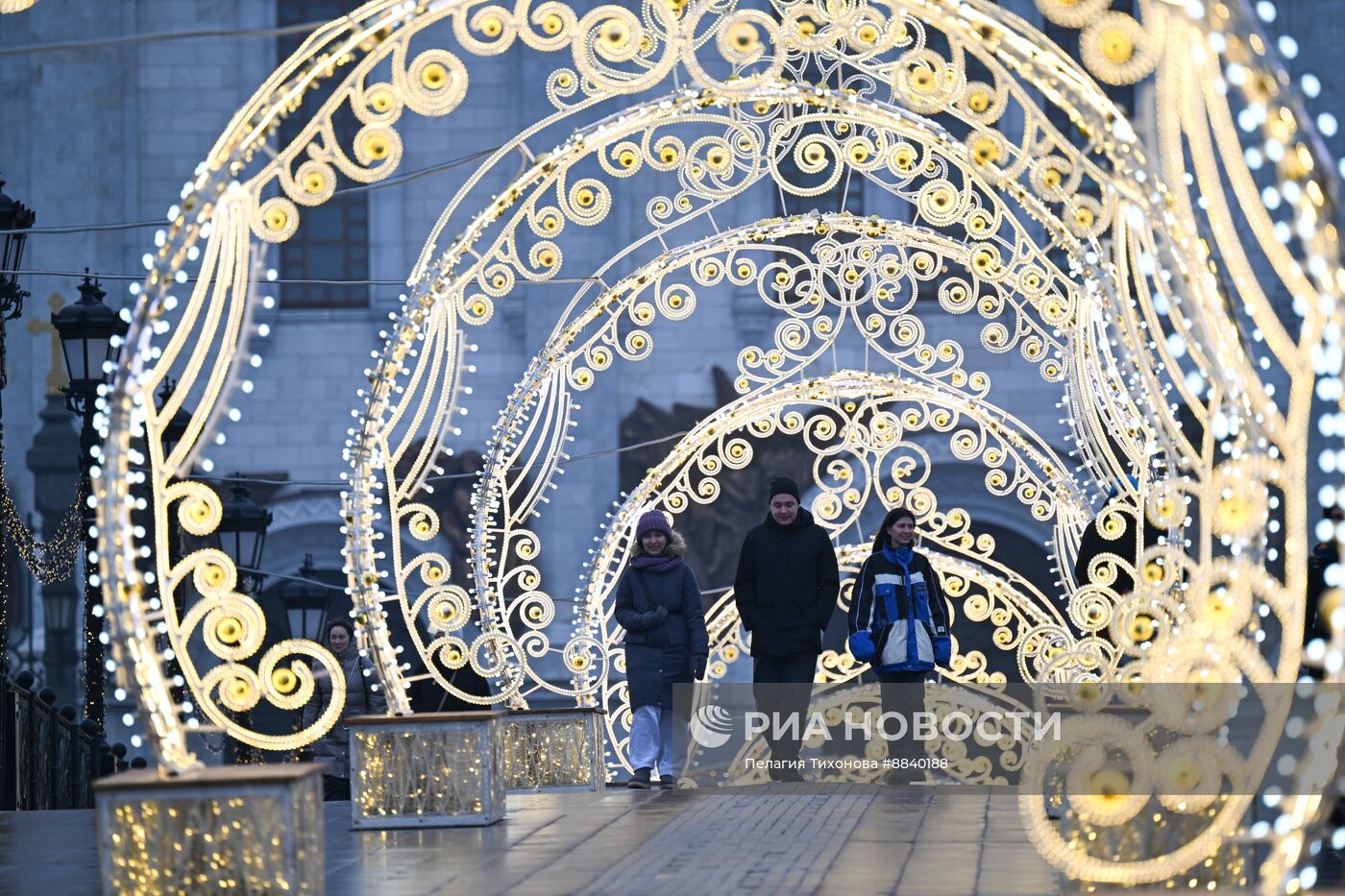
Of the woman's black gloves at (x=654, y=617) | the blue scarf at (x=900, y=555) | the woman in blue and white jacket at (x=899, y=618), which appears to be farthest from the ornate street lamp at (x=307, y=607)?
the blue scarf at (x=900, y=555)

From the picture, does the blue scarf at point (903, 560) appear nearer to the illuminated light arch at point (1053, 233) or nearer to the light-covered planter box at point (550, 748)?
the light-covered planter box at point (550, 748)

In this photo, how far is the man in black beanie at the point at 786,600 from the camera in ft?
38.7

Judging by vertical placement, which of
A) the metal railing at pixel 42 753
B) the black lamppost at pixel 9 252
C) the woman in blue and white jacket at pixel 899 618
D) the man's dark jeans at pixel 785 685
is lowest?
the metal railing at pixel 42 753

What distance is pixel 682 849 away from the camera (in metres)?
8.32

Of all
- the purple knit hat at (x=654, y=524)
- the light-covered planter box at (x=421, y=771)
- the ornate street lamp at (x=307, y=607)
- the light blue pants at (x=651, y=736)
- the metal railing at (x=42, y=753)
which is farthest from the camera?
the ornate street lamp at (x=307, y=607)

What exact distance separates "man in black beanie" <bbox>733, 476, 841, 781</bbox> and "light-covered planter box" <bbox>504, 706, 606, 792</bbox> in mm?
934

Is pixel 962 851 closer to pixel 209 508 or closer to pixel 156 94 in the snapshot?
pixel 209 508

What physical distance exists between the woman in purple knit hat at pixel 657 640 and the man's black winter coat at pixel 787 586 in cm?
34

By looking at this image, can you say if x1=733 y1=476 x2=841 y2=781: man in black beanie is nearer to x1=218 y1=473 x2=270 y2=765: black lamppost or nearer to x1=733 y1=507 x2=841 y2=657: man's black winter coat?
x1=733 y1=507 x2=841 y2=657: man's black winter coat

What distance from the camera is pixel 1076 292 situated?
11961 millimetres

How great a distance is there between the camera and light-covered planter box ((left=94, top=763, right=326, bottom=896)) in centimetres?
661

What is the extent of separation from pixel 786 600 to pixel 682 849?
3.58 metres

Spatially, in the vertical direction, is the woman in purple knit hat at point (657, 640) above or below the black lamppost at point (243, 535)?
below

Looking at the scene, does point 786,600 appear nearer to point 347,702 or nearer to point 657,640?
point 657,640
